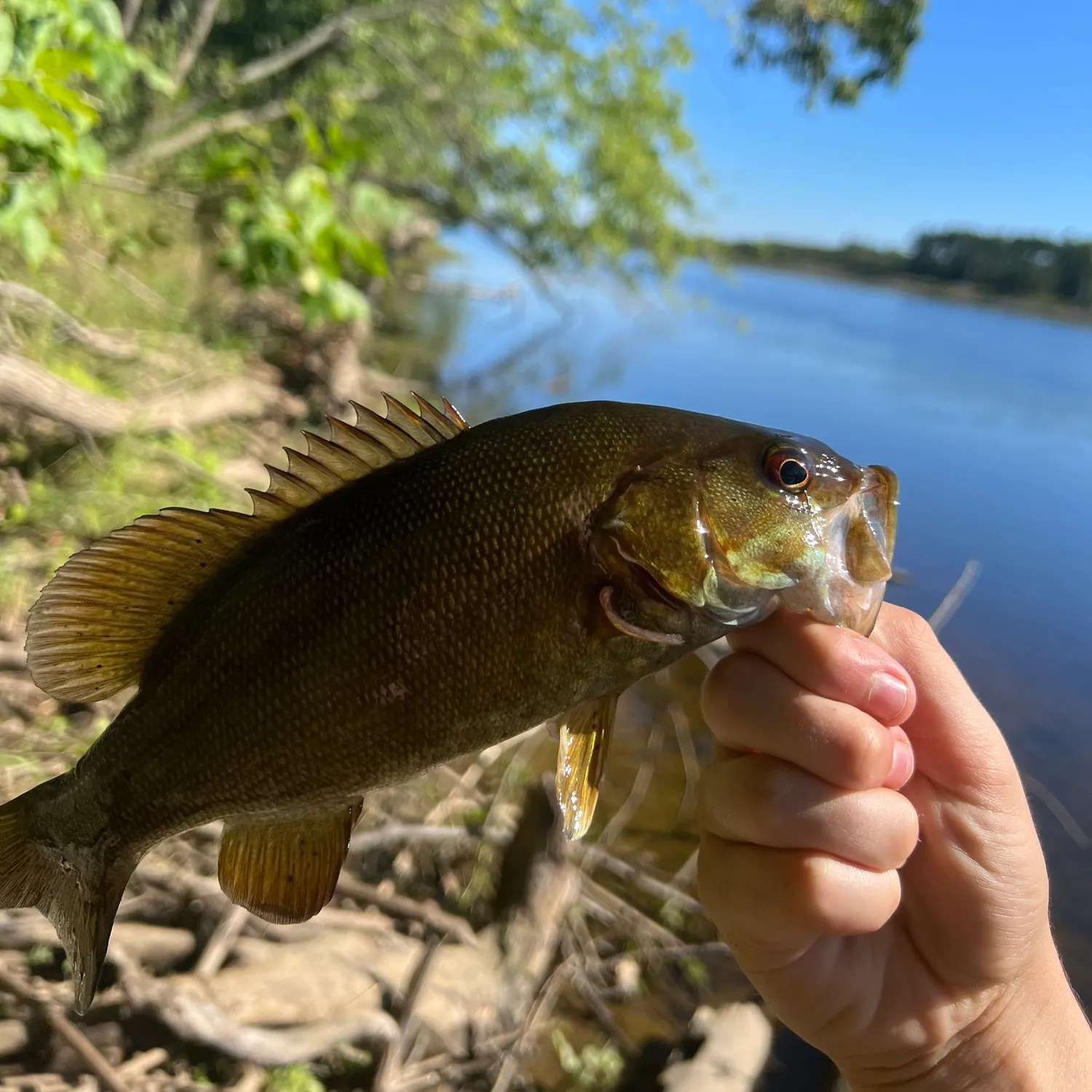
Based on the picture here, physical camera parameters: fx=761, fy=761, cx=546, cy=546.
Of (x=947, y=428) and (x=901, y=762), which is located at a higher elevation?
(x=901, y=762)

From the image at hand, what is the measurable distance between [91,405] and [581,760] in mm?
4393

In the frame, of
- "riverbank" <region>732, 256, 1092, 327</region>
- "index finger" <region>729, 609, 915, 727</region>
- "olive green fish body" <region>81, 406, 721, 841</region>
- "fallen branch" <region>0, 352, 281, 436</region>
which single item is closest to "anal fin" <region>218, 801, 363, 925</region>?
"olive green fish body" <region>81, 406, 721, 841</region>

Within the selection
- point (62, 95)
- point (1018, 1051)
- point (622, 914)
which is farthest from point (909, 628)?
point (62, 95)

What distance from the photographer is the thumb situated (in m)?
1.77

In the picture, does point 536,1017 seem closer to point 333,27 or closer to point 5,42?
point 5,42

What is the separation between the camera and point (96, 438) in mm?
4805

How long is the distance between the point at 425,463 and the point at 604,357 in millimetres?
18175

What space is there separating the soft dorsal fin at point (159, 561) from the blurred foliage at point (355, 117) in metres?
2.53

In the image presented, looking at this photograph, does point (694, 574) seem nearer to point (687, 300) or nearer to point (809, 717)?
point (809, 717)

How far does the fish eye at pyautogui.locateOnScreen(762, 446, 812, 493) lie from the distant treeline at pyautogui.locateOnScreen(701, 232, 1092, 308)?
44752 millimetres

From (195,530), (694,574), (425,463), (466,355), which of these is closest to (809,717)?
(694,574)

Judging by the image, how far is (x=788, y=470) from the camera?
1551mm

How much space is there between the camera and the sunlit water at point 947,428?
25.2 feet

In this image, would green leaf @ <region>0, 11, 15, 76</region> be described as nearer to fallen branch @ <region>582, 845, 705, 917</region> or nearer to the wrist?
the wrist
